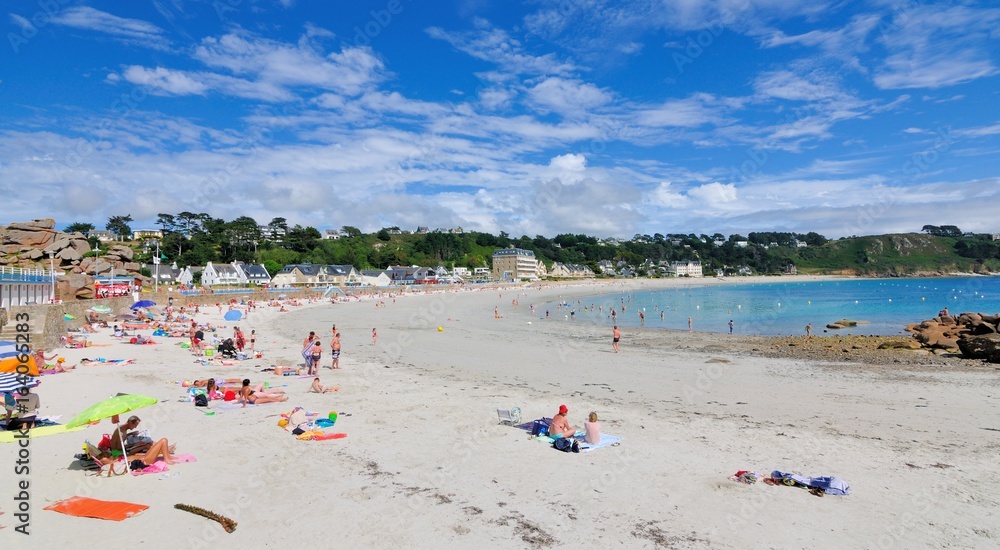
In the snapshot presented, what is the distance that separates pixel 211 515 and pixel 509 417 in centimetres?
554

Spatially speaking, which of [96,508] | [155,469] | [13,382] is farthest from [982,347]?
[13,382]

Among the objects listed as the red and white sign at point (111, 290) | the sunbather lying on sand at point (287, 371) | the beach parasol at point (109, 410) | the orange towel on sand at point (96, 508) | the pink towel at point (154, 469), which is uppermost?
the red and white sign at point (111, 290)

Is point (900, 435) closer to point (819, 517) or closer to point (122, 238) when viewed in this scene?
point (819, 517)

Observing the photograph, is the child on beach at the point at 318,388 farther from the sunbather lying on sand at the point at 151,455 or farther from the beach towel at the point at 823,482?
the beach towel at the point at 823,482

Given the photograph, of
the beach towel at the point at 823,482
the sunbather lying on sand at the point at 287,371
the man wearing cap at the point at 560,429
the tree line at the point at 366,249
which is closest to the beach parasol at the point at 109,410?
the man wearing cap at the point at 560,429

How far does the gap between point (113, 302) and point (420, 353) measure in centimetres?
2324

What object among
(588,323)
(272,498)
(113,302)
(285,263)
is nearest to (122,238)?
(285,263)

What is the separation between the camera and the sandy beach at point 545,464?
591 cm

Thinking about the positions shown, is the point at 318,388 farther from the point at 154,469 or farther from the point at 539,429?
the point at 539,429

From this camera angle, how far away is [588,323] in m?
38.4

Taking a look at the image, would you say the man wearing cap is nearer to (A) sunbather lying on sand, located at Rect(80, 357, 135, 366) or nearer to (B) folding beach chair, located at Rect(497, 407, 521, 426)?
(B) folding beach chair, located at Rect(497, 407, 521, 426)

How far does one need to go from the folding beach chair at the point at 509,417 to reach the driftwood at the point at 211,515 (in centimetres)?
542

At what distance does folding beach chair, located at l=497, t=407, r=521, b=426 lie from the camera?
1035 cm

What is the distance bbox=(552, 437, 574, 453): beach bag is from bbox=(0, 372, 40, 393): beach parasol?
9546 mm
